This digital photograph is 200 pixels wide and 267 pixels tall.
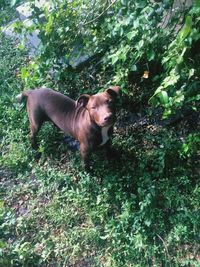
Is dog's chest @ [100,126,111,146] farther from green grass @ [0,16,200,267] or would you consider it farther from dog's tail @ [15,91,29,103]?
dog's tail @ [15,91,29,103]

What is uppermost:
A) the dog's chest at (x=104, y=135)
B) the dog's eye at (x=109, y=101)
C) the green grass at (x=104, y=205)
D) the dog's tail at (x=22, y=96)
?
the dog's eye at (x=109, y=101)

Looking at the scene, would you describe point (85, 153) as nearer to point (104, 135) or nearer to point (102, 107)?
point (104, 135)

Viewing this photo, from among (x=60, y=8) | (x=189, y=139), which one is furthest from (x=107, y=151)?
(x=60, y=8)

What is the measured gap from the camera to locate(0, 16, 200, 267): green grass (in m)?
3.77

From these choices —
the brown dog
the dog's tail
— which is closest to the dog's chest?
the brown dog

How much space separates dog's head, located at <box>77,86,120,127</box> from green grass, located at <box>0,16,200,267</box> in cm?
83

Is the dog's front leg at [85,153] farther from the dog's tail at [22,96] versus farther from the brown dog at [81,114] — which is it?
the dog's tail at [22,96]

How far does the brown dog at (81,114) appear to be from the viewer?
3906 mm

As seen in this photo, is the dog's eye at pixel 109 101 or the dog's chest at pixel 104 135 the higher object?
the dog's eye at pixel 109 101

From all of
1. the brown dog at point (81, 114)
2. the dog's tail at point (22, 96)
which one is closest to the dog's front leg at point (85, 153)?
the brown dog at point (81, 114)

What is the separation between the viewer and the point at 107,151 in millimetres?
4539

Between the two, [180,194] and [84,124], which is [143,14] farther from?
[180,194]

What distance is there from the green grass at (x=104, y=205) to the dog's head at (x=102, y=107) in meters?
0.83

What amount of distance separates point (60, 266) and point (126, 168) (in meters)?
1.32
